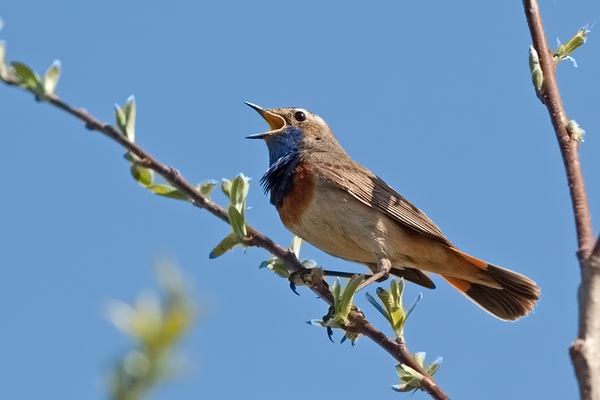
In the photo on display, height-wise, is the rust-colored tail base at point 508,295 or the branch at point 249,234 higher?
the rust-colored tail base at point 508,295

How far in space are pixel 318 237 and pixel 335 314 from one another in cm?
257

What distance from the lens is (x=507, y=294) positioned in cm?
668

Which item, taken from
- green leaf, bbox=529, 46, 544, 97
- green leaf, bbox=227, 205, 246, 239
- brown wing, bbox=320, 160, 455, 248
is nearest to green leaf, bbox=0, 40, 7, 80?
green leaf, bbox=227, 205, 246, 239

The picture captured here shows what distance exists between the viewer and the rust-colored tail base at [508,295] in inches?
259

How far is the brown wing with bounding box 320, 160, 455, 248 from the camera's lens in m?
6.58

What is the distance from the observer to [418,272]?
6938 mm

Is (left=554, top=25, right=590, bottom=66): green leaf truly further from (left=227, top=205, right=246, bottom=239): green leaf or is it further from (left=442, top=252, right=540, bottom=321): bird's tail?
(left=442, top=252, right=540, bottom=321): bird's tail

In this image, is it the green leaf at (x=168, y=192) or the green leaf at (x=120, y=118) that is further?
the green leaf at (x=168, y=192)

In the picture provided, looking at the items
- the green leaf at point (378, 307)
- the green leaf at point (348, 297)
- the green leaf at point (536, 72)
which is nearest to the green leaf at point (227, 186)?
the green leaf at point (348, 297)

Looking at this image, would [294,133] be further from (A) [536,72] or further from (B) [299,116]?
(A) [536,72]

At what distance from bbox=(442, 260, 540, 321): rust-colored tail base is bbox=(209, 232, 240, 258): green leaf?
389 centimetres

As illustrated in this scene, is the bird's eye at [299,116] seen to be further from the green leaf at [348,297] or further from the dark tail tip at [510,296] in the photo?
the green leaf at [348,297]

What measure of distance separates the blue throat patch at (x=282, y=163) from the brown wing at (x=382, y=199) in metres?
0.35

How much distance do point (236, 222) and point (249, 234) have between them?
6.4 inches
